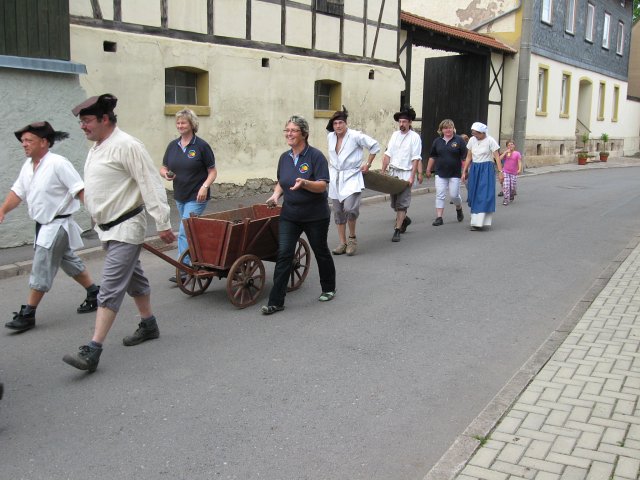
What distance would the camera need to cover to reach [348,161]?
847 cm

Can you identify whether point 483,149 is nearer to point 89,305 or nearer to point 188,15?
point 188,15

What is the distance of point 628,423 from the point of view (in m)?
3.81

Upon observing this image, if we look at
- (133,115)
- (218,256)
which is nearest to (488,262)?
(218,256)

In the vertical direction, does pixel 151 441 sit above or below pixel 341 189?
below

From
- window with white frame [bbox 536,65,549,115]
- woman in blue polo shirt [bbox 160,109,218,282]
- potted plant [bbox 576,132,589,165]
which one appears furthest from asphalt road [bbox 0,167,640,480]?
potted plant [bbox 576,132,589,165]

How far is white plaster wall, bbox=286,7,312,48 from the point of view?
14492 millimetres

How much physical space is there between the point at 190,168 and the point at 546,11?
23.2 meters

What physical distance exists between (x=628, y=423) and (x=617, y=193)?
14.7 metres

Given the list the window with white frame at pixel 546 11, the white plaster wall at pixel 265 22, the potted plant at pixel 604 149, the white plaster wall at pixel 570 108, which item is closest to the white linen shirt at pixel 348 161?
the white plaster wall at pixel 265 22

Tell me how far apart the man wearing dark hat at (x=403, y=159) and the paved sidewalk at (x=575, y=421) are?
451 cm

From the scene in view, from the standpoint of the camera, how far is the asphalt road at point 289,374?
3574 mm

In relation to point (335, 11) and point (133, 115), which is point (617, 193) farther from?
point (133, 115)

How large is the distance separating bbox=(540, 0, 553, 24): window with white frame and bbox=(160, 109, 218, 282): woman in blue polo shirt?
73.6 ft

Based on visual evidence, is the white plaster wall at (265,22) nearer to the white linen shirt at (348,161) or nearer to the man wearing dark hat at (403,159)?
the man wearing dark hat at (403,159)
